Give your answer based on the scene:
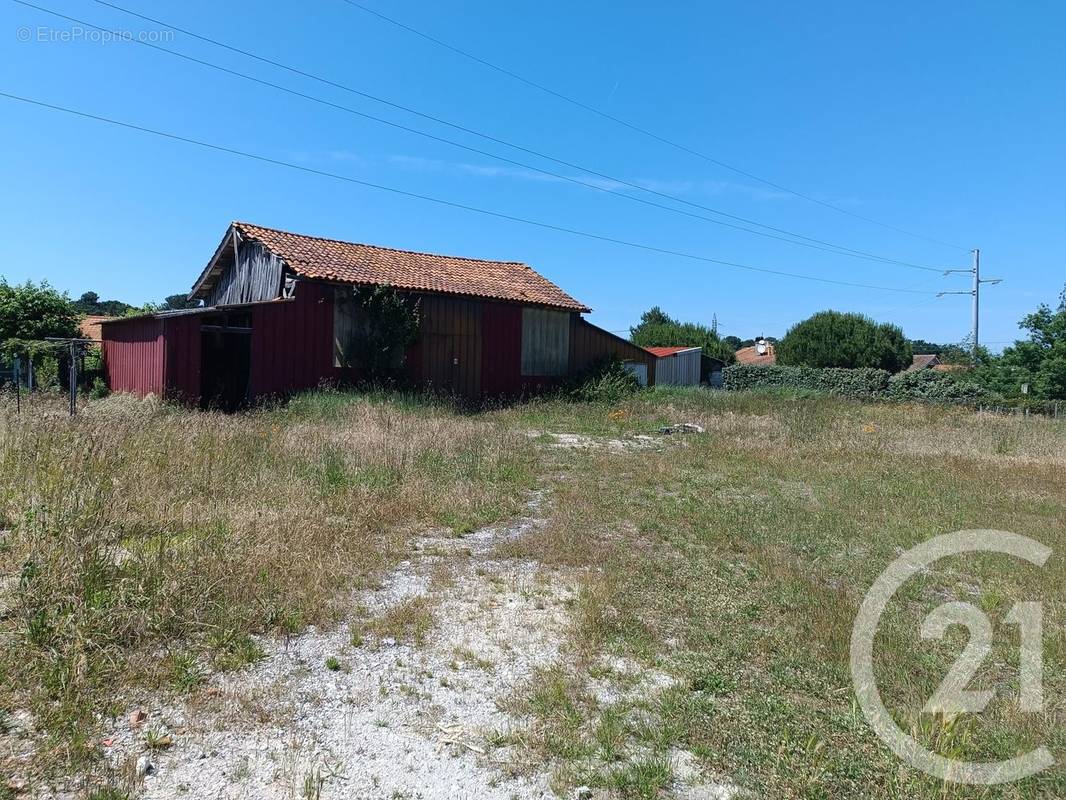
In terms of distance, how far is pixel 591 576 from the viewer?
4.86 metres

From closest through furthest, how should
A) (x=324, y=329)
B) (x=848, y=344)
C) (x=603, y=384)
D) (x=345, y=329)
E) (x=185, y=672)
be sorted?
(x=185, y=672) < (x=324, y=329) < (x=345, y=329) < (x=603, y=384) < (x=848, y=344)

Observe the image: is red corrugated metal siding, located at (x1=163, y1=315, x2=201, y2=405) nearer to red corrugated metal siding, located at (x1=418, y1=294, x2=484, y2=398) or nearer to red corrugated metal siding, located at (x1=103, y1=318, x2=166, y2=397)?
red corrugated metal siding, located at (x1=103, y1=318, x2=166, y2=397)

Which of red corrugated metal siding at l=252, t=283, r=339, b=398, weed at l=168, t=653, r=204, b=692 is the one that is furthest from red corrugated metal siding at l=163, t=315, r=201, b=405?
weed at l=168, t=653, r=204, b=692

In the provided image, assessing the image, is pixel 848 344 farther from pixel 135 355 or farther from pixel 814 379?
pixel 135 355

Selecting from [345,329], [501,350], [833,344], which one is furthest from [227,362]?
[833,344]

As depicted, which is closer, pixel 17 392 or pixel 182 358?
pixel 17 392

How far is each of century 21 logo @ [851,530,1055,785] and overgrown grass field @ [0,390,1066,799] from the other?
0.20 feet

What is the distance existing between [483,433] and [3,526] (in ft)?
25.9

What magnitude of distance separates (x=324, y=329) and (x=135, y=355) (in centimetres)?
466

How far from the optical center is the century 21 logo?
100 inches

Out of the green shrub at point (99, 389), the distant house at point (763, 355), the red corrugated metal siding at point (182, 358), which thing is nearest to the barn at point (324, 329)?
the red corrugated metal siding at point (182, 358)

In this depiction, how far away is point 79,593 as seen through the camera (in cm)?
348

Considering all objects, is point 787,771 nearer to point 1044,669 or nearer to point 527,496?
point 1044,669

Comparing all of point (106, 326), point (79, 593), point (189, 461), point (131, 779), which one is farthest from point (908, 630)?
point (106, 326)
